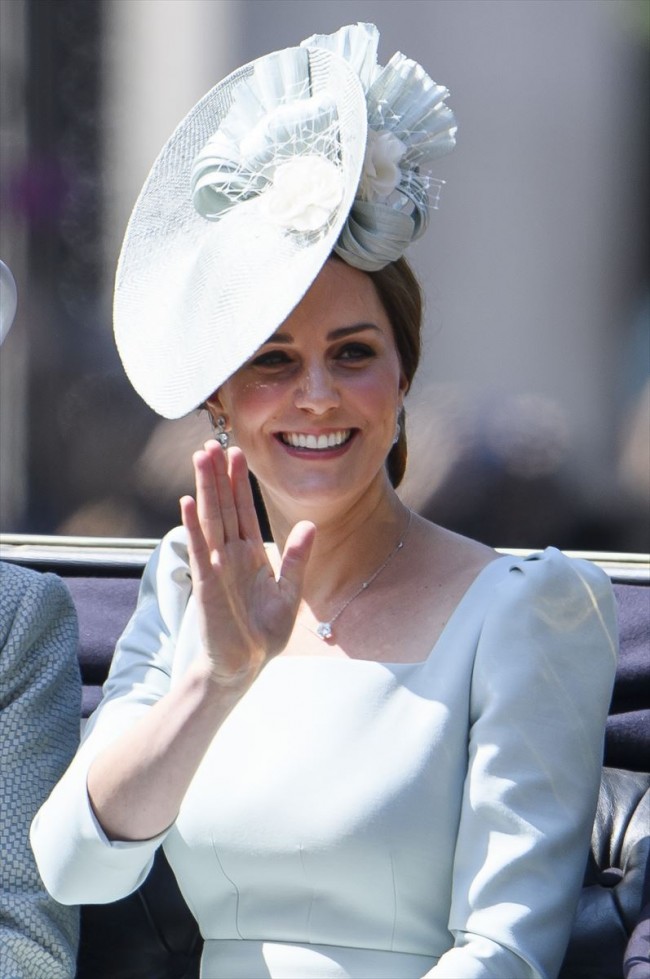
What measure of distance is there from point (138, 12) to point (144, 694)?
1.50 meters

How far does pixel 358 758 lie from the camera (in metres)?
1.83

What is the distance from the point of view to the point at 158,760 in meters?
1.70

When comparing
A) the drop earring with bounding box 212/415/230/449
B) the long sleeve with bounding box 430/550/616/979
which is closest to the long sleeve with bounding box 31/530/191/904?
the drop earring with bounding box 212/415/230/449

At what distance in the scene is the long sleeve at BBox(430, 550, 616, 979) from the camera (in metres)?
1.67

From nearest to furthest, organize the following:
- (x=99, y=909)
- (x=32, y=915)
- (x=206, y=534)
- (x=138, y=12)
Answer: (x=206, y=534)
(x=32, y=915)
(x=99, y=909)
(x=138, y=12)

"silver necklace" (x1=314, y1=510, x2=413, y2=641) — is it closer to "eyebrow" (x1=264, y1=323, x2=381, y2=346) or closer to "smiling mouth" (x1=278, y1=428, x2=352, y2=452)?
"smiling mouth" (x1=278, y1=428, x2=352, y2=452)

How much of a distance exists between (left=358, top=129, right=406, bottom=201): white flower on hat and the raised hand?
18.9 inches


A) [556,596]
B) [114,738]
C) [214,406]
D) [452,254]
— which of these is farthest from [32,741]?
[452,254]

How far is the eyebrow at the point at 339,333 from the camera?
192 centimetres

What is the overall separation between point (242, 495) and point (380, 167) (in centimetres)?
55

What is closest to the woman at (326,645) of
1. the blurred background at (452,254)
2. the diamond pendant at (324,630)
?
the diamond pendant at (324,630)

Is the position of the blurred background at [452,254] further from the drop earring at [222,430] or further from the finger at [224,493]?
the finger at [224,493]

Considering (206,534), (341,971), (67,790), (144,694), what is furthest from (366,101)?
(341,971)

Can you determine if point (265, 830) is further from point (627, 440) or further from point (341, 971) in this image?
A: point (627, 440)
